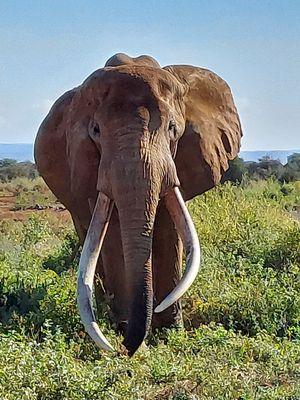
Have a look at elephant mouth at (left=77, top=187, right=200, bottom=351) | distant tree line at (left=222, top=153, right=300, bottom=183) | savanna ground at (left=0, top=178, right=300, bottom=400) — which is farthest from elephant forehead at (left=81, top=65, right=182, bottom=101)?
distant tree line at (left=222, top=153, right=300, bottom=183)

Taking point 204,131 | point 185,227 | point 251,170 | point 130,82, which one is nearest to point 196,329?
point 185,227

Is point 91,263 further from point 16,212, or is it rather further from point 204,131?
point 16,212

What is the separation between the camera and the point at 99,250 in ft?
20.0

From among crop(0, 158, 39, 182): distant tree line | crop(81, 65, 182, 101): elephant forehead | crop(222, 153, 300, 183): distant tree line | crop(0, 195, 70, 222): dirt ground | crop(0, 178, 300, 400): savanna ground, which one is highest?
crop(81, 65, 182, 101): elephant forehead

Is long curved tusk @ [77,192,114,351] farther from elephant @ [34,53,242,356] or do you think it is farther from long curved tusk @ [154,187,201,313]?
long curved tusk @ [154,187,201,313]

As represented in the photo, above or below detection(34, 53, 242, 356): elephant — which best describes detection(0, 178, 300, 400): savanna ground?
below

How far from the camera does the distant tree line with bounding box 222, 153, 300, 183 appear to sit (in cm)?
2840

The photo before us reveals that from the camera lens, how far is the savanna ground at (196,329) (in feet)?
16.3

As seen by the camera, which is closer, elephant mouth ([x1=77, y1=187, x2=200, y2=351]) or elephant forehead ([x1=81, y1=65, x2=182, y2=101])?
elephant mouth ([x1=77, y1=187, x2=200, y2=351])

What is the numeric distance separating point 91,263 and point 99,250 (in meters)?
0.18

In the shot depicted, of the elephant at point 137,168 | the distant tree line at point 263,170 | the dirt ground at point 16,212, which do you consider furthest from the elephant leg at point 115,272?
the distant tree line at point 263,170

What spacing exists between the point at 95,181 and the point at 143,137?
2.34ft

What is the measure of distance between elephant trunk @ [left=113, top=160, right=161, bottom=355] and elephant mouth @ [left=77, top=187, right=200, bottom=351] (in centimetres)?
17

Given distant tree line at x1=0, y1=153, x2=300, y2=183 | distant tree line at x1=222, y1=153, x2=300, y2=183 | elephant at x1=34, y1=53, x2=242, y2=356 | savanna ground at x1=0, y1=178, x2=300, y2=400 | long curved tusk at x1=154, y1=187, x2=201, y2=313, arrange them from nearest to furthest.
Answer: savanna ground at x1=0, y1=178, x2=300, y2=400, elephant at x1=34, y1=53, x2=242, y2=356, long curved tusk at x1=154, y1=187, x2=201, y2=313, distant tree line at x1=222, y1=153, x2=300, y2=183, distant tree line at x1=0, y1=153, x2=300, y2=183
